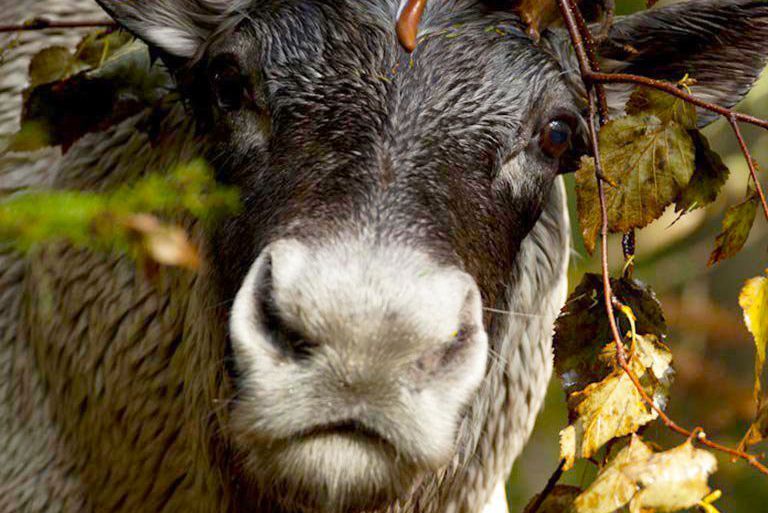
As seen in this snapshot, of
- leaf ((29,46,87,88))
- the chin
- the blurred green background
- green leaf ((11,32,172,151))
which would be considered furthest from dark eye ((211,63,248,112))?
the blurred green background

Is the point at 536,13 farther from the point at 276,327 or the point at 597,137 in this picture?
the point at 276,327

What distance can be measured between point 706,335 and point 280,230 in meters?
6.17

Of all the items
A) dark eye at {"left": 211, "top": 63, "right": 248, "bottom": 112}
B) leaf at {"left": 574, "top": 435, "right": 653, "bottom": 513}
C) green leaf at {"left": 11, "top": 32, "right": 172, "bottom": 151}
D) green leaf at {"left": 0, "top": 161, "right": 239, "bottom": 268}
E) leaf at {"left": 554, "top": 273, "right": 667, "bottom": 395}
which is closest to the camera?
green leaf at {"left": 0, "top": 161, "right": 239, "bottom": 268}

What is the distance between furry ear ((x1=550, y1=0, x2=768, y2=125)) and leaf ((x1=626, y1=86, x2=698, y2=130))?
471mm

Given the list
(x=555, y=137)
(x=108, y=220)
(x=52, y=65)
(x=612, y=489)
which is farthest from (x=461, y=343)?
(x=52, y=65)

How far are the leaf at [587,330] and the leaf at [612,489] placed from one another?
287 mm

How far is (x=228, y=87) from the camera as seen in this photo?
3.39m

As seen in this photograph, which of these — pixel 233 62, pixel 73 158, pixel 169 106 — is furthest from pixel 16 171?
pixel 233 62

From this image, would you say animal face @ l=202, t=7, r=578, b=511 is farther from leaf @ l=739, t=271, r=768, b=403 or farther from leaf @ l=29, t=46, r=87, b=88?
leaf @ l=739, t=271, r=768, b=403

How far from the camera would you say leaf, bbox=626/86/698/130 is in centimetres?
301

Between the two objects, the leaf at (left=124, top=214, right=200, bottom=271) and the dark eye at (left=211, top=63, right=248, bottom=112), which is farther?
the dark eye at (left=211, top=63, right=248, bottom=112)

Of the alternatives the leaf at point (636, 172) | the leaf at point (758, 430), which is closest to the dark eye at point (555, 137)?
the leaf at point (636, 172)

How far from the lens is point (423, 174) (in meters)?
2.90

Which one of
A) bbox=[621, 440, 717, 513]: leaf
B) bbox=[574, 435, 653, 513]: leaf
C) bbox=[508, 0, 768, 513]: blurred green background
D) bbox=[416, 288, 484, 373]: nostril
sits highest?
bbox=[416, 288, 484, 373]: nostril
